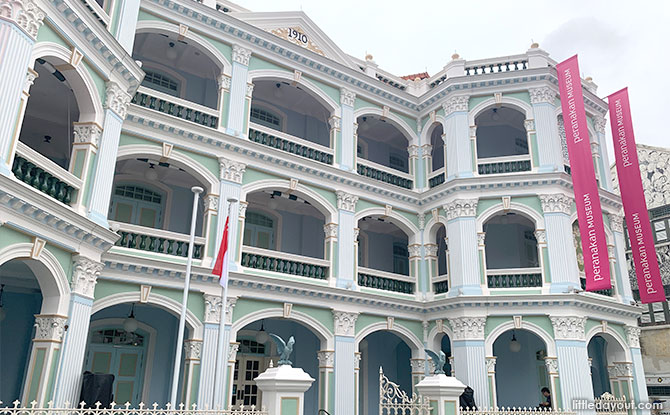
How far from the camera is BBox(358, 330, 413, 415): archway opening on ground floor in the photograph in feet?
64.8

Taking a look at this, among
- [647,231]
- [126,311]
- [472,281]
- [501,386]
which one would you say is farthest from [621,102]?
[126,311]

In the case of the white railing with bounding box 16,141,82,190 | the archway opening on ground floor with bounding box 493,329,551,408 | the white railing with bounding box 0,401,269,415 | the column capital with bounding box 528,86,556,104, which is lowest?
the white railing with bounding box 0,401,269,415

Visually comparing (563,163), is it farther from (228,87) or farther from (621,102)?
(228,87)

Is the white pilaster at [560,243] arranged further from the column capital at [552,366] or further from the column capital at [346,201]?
Answer: the column capital at [346,201]

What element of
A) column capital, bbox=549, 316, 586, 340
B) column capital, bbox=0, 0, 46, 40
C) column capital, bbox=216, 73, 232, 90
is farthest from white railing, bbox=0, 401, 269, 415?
column capital, bbox=549, 316, 586, 340

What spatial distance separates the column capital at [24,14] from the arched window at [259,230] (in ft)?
33.4

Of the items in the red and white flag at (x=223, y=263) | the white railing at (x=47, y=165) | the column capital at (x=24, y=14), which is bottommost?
the red and white flag at (x=223, y=263)

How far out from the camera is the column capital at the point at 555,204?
17594mm

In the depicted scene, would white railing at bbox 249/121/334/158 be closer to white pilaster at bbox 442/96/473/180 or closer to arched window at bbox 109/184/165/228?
arched window at bbox 109/184/165/228

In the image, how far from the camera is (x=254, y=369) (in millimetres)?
17875

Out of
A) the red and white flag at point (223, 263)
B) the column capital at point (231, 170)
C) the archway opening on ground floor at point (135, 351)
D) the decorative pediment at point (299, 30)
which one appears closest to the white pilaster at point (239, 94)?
the column capital at point (231, 170)

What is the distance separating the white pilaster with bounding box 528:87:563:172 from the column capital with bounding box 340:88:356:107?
646 centimetres

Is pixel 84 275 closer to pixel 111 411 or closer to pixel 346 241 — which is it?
pixel 111 411

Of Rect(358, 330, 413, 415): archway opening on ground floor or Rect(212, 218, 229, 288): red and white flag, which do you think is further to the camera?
Rect(358, 330, 413, 415): archway opening on ground floor
